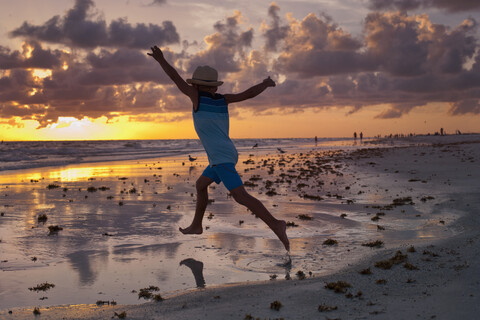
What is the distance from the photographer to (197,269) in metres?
6.41

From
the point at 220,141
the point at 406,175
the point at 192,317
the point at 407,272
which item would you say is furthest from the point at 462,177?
the point at 192,317

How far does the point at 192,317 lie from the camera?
178 inches

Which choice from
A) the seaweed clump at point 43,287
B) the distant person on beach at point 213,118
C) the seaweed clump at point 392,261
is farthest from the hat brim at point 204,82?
the seaweed clump at point 392,261

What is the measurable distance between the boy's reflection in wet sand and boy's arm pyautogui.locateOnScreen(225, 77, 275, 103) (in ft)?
8.00

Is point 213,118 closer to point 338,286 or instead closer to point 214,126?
point 214,126

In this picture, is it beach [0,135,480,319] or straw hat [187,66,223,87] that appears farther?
straw hat [187,66,223,87]

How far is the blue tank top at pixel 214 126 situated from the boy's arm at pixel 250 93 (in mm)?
123

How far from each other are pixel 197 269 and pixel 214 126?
2.14 m

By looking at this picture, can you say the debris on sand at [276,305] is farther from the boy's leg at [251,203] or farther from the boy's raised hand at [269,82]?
the boy's raised hand at [269,82]

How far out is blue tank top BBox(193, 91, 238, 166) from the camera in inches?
227

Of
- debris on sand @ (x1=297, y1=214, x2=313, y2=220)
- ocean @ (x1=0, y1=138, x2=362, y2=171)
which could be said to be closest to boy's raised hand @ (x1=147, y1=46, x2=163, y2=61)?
debris on sand @ (x1=297, y1=214, x2=313, y2=220)

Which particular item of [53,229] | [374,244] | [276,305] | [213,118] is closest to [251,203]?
[213,118]

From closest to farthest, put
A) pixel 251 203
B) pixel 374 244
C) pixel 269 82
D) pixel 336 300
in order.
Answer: pixel 336 300, pixel 251 203, pixel 269 82, pixel 374 244

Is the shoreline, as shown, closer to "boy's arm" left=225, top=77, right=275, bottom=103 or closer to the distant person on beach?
the distant person on beach
